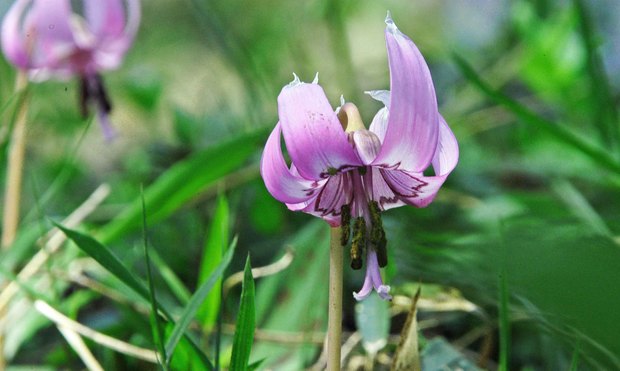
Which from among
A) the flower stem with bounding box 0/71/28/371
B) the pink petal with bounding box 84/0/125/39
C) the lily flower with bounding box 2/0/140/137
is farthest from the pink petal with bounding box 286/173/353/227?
the pink petal with bounding box 84/0/125/39

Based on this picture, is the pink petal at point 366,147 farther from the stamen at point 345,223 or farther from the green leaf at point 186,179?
the green leaf at point 186,179

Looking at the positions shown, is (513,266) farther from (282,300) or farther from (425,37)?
(425,37)

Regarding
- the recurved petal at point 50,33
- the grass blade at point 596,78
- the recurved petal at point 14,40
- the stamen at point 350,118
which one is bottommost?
the stamen at point 350,118

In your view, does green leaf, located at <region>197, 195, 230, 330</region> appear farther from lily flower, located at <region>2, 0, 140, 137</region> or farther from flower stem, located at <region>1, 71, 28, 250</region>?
lily flower, located at <region>2, 0, 140, 137</region>

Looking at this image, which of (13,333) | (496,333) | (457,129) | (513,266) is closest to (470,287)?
(496,333)

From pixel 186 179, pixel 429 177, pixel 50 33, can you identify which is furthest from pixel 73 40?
pixel 429 177

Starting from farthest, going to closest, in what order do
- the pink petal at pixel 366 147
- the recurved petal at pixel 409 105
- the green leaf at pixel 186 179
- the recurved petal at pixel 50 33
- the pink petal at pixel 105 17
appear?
the pink petal at pixel 105 17 < the recurved petal at pixel 50 33 < the green leaf at pixel 186 179 < the pink petal at pixel 366 147 < the recurved petal at pixel 409 105

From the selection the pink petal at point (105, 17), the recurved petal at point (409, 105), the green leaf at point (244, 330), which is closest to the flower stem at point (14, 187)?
the pink petal at point (105, 17)
